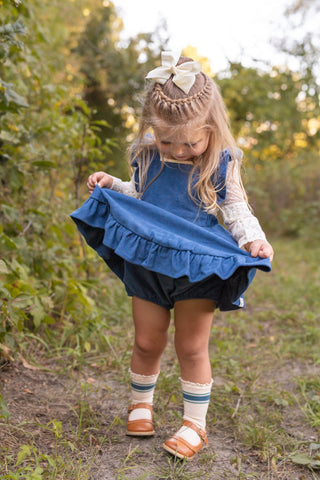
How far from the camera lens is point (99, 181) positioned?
1847 mm

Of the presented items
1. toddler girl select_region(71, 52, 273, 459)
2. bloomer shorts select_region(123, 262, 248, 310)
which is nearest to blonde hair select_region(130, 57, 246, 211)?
toddler girl select_region(71, 52, 273, 459)

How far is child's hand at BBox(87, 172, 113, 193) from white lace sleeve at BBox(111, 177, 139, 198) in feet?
0.08

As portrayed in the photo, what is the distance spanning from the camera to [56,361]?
2.46 m

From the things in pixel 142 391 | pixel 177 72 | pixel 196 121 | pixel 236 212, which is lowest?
pixel 142 391

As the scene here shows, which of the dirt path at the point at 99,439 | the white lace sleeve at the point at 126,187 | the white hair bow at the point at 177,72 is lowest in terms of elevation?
the dirt path at the point at 99,439

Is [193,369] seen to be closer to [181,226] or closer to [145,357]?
[145,357]

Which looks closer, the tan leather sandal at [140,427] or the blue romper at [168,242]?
the blue romper at [168,242]

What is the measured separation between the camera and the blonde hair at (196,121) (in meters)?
1.63

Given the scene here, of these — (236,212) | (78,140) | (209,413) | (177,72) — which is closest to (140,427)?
(209,413)

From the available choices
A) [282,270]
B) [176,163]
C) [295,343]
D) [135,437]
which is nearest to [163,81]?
[176,163]

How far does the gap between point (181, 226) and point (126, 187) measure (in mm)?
352

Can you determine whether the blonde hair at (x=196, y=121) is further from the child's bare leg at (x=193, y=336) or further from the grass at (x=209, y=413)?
the grass at (x=209, y=413)

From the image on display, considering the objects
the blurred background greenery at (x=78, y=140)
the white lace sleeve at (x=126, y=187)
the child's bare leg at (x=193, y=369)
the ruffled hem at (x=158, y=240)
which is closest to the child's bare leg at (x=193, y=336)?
the child's bare leg at (x=193, y=369)

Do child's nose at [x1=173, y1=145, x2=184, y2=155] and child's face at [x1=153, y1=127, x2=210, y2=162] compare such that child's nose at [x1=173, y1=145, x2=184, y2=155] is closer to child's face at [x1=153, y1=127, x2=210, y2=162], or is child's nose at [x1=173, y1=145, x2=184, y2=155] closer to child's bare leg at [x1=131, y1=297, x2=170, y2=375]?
child's face at [x1=153, y1=127, x2=210, y2=162]
